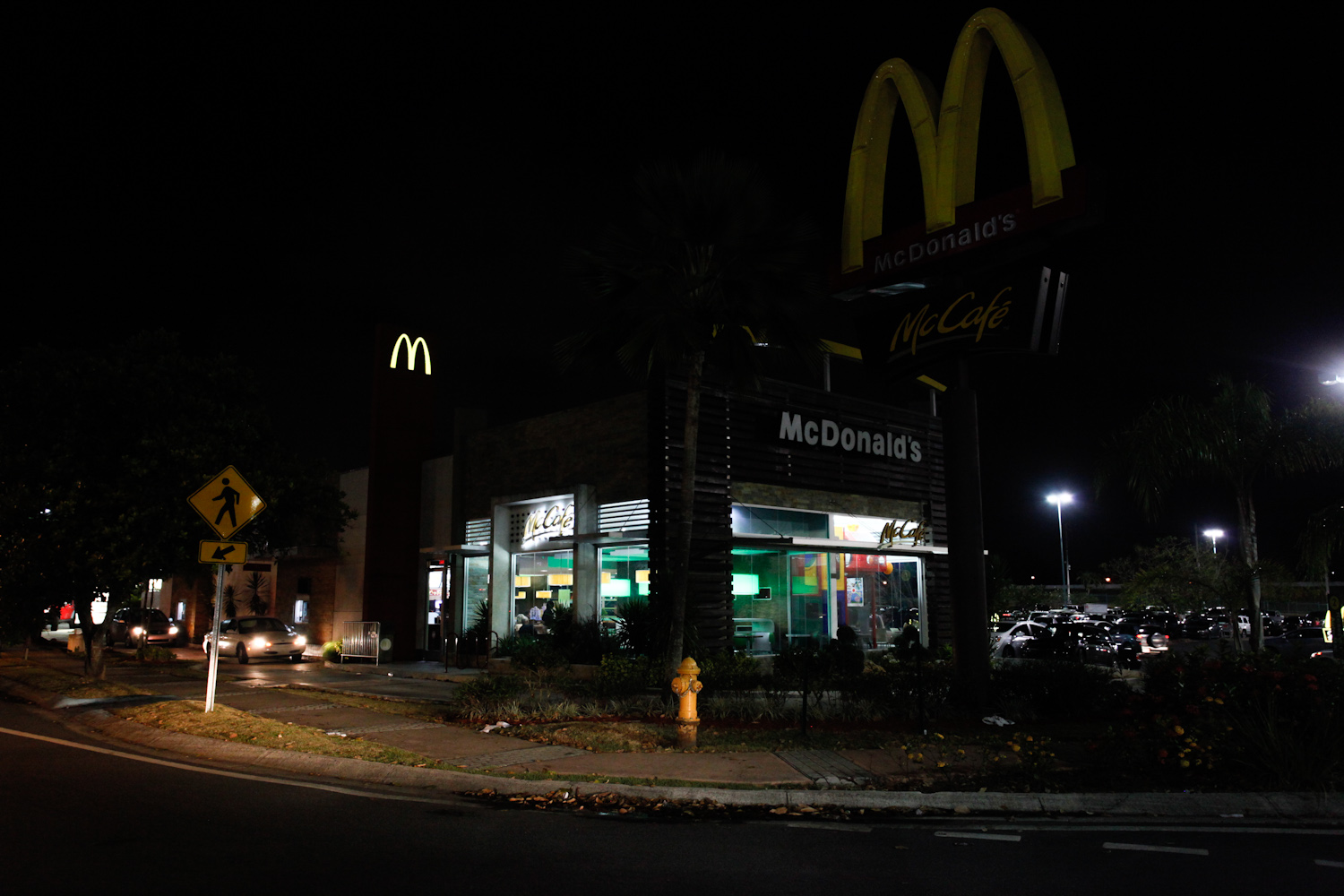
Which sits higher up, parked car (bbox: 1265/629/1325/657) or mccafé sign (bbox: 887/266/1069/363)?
mccafé sign (bbox: 887/266/1069/363)

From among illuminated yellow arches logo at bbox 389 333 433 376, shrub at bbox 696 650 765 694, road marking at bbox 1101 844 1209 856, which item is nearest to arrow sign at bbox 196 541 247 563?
shrub at bbox 696 650 765 694

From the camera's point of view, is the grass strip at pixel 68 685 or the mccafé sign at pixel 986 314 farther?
the grass strip at pixel 68 685

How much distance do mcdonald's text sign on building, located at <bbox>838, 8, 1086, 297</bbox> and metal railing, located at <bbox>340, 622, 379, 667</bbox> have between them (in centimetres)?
1603

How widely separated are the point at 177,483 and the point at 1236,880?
63.5 ft

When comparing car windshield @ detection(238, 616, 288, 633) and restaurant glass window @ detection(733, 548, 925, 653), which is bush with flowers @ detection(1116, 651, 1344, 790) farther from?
car windshield @ detection(238, 616, 288, 633)

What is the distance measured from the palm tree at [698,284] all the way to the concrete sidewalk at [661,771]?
4.60 m

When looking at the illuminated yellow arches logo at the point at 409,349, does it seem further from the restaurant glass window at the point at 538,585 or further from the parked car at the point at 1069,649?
the parked car at the point at 1069,649

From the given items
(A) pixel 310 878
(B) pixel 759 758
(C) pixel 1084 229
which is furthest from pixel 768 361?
(A) pixel 310 878

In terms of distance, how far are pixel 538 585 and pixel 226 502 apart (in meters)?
10.6

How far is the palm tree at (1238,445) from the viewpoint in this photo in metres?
16.3

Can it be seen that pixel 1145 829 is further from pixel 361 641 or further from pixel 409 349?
pixel 409 349

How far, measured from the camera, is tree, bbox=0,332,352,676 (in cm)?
1864

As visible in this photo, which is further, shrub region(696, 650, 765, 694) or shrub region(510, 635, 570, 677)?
shrub region(510, 635, 570, 677)

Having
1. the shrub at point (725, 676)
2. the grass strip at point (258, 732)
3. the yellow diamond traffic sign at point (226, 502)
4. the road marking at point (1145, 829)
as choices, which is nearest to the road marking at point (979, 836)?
the road marking at point (1145, 829)
